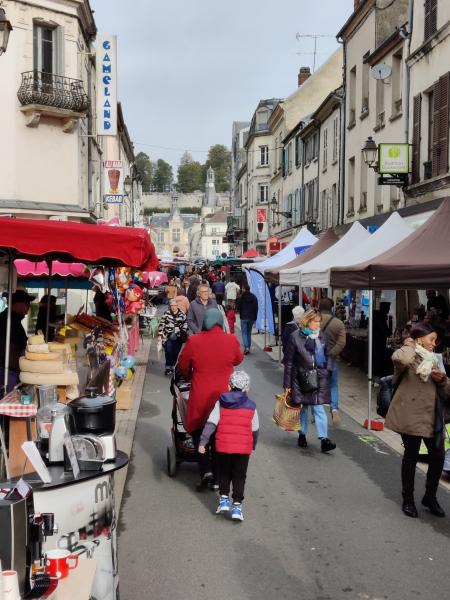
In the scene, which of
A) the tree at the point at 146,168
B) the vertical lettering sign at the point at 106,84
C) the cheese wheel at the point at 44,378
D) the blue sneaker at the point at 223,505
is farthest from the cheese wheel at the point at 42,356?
the tree at the point at 146,168

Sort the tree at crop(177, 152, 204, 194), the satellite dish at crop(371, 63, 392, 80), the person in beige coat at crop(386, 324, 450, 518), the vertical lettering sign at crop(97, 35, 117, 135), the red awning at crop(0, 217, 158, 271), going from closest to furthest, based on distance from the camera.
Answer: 1. the red awning at crop(0, 217, 158, 271)
2. the person in beige coat at crop(386, 324, 450, 518)
3. the satellite dish at crop(371, 63, 392, 80)
4. the vertical lettering sign at crop(97, 35, 117, 135)
5. the tree at crop(177, 152, 204, 194)

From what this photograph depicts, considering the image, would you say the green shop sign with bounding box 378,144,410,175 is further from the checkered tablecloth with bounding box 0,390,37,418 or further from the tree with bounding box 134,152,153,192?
the tree with bounding box 134,152,153,192

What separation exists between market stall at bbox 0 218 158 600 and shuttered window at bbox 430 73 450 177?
10.7 metres

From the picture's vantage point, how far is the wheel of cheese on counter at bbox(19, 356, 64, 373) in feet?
20.8

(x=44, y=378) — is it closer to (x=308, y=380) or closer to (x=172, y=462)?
(x=172, y=462)

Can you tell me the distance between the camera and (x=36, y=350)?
646 centimetres

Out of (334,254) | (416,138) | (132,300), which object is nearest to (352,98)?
(416,138)

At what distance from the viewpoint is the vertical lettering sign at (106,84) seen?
916 inches

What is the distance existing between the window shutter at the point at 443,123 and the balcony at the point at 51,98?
12903mm

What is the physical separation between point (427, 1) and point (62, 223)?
566 inches

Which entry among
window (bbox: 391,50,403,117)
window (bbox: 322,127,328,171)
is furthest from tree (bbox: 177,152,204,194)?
window (bbox: 391,50,403,117)

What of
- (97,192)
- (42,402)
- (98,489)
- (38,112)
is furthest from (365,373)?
(97,192)

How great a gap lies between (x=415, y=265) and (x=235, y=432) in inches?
166

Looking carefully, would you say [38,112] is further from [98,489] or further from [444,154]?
[98,489]
